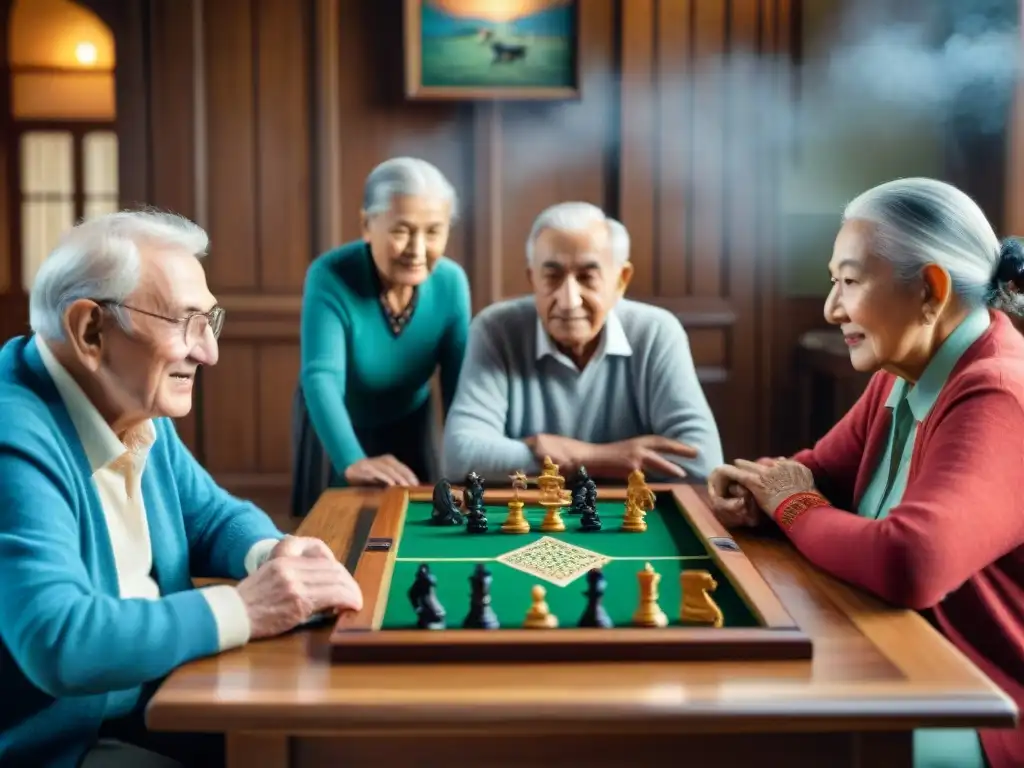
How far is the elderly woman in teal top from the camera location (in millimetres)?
3471

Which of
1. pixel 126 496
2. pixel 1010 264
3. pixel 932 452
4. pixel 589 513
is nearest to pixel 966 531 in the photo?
pixel 932 452

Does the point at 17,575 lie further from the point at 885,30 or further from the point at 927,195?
the point at 885,30

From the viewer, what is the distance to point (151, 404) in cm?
191

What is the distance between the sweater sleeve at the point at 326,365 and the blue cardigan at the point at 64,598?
1272 mm

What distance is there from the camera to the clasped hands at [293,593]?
1.72 meters

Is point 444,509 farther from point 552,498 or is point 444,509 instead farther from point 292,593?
point 292,593

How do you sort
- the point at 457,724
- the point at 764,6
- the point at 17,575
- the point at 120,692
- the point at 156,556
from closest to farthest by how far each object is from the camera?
the point at 457,724
the point at 17,575
the point at 120,692
the point at 156,556
the point at 764,6

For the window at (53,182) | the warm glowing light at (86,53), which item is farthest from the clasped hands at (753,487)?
the warm glowing light at (86,53)

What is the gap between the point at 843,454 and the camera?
2.53 meters

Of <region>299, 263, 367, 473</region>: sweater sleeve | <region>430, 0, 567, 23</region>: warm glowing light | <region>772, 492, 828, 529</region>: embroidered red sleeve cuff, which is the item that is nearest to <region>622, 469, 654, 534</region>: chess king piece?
<region>772, 492, 828, 529</region>: embroidered red sleeve cuff

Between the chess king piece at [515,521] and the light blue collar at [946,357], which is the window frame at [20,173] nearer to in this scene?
the chess king piece at [515,521]

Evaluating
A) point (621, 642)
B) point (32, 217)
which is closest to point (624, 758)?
point (621, 642)

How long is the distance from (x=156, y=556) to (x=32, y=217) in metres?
5.32

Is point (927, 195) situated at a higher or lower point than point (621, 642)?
higher
